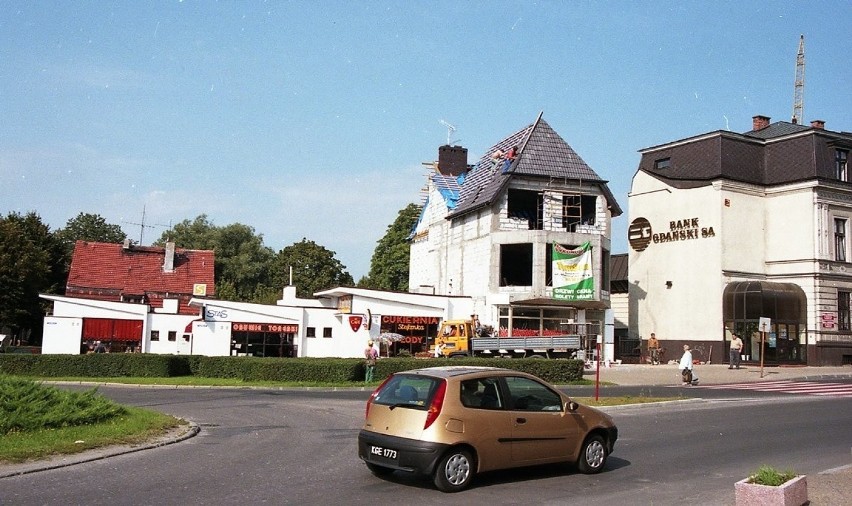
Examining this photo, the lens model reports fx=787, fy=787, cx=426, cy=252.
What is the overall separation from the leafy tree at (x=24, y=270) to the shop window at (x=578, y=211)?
38250mm

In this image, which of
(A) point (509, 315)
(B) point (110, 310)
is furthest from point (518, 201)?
(B) point (110, 310)

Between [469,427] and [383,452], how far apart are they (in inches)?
45.3

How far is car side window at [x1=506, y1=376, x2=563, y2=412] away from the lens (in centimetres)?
1070

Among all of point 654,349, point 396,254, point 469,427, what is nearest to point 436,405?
point 469,427

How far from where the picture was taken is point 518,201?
155 feet

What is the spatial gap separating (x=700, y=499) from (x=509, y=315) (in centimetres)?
3351

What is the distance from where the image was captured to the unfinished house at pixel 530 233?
43.2m

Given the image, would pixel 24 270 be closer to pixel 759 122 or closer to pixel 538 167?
pixel 538 167

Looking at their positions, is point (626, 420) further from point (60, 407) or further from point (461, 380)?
point (60, 407)

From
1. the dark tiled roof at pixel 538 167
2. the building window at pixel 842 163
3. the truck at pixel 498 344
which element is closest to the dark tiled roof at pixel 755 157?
the building window at pixel 842 163

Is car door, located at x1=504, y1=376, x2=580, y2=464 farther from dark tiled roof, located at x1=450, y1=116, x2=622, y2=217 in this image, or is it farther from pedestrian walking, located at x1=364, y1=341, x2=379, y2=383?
dark tiled roof, located at x1=450, y1=116, x2=622, y2=217

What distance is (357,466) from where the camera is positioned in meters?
11.6

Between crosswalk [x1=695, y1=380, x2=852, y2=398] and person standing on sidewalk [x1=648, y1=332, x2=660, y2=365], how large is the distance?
1266 centimetres

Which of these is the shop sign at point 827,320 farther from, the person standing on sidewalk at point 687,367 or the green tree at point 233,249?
the green tree at point 233,249
